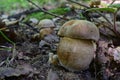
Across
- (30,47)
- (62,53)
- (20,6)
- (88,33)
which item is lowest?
(20,6)

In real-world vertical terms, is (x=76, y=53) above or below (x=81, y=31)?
below

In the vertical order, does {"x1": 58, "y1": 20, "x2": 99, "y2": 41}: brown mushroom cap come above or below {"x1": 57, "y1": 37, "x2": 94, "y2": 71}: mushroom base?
above

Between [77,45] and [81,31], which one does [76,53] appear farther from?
[81,31]

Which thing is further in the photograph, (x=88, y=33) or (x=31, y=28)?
(x=31, y=28)

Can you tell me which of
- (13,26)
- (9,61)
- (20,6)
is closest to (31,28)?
(13,26)

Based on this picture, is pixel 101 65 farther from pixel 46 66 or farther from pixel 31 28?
pixel 31 28

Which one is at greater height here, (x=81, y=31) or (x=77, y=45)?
(x=81, y=31)

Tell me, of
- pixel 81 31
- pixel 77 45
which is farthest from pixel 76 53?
pixel 81 31

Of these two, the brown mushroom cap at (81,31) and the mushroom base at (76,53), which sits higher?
the brown mushroom cap at (81,31)
